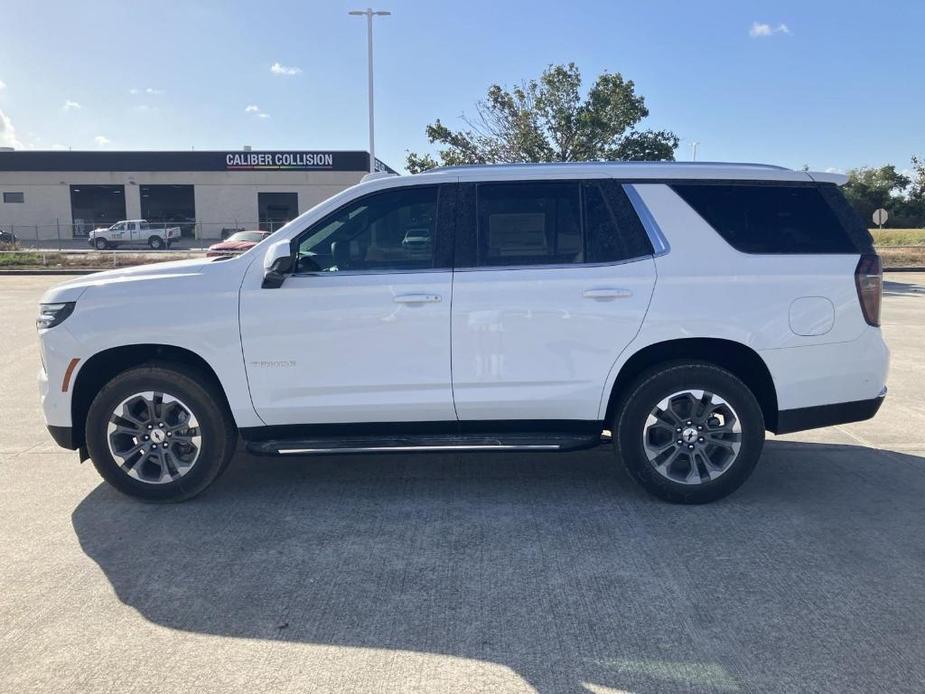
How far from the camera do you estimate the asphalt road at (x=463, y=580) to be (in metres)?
3.05

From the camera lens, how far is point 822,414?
4.73 meters

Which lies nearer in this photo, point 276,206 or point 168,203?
point 276,206

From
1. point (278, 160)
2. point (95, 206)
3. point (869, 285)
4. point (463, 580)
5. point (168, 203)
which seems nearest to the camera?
point (463, 580)

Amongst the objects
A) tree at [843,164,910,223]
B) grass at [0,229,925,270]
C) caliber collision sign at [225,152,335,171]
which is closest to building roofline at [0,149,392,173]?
caliber collision sign at [225,152,335,171]

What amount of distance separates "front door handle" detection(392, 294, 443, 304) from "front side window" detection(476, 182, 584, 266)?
1.20 feet

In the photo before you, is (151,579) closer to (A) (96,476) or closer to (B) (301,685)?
(B) (301,685)

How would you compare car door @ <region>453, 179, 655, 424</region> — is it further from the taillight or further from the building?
the building

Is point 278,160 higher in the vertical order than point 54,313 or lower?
higher

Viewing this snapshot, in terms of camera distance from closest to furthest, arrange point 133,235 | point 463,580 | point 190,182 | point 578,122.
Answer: point 463,580
point 578,122
point 133,235
point 190,182

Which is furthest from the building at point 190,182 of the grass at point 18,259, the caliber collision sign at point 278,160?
the grass at point 18,259

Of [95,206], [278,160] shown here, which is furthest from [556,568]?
[95,206]

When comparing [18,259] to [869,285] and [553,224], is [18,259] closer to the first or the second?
[553,224]

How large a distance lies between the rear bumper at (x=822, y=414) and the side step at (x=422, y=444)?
44.9 inches

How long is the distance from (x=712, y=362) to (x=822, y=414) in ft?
2.34
